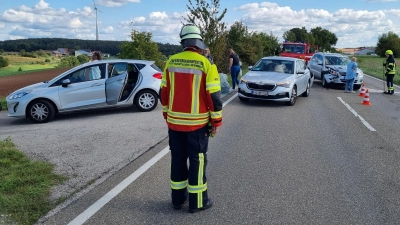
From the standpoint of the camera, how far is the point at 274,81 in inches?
501

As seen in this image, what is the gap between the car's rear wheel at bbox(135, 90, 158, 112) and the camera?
1155 cm

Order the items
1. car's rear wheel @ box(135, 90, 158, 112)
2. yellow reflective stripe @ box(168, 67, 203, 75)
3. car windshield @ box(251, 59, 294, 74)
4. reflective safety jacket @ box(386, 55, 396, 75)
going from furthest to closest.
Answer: reflective safety jacket @ box(386, 55, 396, 75), car windshield @ box(251, 59, 294, 74), car's rear wheel @ box(135, 90, 158, 112), yellow reflective stripe @ box(168, 67, 203, 75)

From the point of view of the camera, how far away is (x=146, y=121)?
10.2 meters

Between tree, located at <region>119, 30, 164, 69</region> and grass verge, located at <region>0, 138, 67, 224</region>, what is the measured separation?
1595cm

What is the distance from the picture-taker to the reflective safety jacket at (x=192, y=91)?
4145mm

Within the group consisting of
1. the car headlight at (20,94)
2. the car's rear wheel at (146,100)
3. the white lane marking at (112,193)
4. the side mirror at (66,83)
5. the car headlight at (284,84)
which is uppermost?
the side mirror at (66,83)

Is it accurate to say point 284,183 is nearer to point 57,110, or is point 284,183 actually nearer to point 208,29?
point 57,110

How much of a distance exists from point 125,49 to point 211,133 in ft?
64.0

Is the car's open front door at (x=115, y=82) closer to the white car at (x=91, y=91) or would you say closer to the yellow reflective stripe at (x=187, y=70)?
the white car at (x=91, y=91)

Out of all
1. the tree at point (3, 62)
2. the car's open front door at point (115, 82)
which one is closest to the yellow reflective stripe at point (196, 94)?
the car's open front door at point (115, 82)

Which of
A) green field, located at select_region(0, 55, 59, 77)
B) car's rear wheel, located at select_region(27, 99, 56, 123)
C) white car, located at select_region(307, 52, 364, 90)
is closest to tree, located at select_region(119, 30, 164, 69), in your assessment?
A: white car, located at select_region(307, 52, 364, 90)

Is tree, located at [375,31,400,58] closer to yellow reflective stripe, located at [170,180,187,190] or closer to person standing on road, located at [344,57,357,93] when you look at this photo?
person standing on road, located at [344,57,357,93]

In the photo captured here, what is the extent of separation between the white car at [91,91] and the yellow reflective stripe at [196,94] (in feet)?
23.8

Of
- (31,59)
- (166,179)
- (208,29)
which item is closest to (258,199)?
(166,179)
